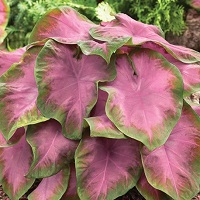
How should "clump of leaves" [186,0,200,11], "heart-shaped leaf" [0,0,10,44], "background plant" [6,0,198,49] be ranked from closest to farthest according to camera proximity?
"heart-shaped leaf" [0,0,10,44]
"background plant" [6,0,198,49]
"clump of leaves" [186,0,200,11]

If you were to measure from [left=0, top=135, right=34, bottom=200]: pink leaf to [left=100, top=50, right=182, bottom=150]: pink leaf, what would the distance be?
1.57ft

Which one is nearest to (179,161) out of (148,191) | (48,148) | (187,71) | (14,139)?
(148,191)

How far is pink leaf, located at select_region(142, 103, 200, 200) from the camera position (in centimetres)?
156

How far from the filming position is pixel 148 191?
163cm

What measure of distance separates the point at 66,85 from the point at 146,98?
0.32 m

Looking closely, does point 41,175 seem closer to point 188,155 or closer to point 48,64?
point 48,64

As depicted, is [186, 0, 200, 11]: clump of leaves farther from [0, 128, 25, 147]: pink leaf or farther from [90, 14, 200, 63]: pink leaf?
Answer: [0, 128, 25, 147]: pink leaf

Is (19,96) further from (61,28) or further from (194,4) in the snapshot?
(194,4)

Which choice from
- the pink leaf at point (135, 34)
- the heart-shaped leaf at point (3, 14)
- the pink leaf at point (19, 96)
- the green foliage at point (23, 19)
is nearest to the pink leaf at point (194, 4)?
the green foliage at point (23, 19)

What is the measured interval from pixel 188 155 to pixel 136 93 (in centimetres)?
33

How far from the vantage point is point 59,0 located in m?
3.61

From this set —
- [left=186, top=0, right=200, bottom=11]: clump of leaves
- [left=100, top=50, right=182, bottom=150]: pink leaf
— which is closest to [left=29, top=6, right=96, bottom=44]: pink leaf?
[left=100, top=50, right=182, bottom=150]: pink leaf

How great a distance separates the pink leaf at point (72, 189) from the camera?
1.69 m

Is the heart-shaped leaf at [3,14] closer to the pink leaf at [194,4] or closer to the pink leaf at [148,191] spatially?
the pink leaf at [148,191]
